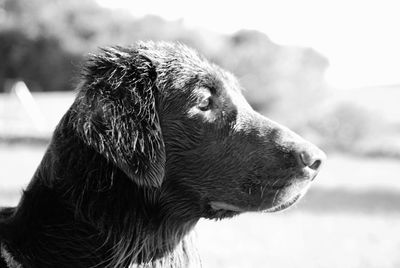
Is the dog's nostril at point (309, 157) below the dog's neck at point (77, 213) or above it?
above

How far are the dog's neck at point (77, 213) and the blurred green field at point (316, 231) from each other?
11.1ft

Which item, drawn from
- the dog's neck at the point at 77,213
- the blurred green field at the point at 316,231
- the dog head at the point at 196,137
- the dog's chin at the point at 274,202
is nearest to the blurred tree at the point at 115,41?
the blurred green field at the point at 316,231


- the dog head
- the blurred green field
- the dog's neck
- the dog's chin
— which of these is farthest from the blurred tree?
the dog's neck

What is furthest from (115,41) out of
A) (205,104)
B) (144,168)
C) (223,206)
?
(144,168)

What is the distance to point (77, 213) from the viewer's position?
265 centimetres

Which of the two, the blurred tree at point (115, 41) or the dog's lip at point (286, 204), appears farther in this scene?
the blurred tree at point (115, 41)

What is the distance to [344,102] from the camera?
71.7 feet

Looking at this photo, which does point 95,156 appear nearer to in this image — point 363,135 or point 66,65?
point 363,135

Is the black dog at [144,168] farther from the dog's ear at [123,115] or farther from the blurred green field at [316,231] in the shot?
the blurred green field at [316,231]

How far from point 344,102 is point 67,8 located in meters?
19.2

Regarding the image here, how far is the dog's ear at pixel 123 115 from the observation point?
2512 millimetres

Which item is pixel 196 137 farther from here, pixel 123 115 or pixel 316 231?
pixel 316 231

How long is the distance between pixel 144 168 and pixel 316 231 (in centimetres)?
599

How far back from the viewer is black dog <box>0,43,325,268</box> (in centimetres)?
260
